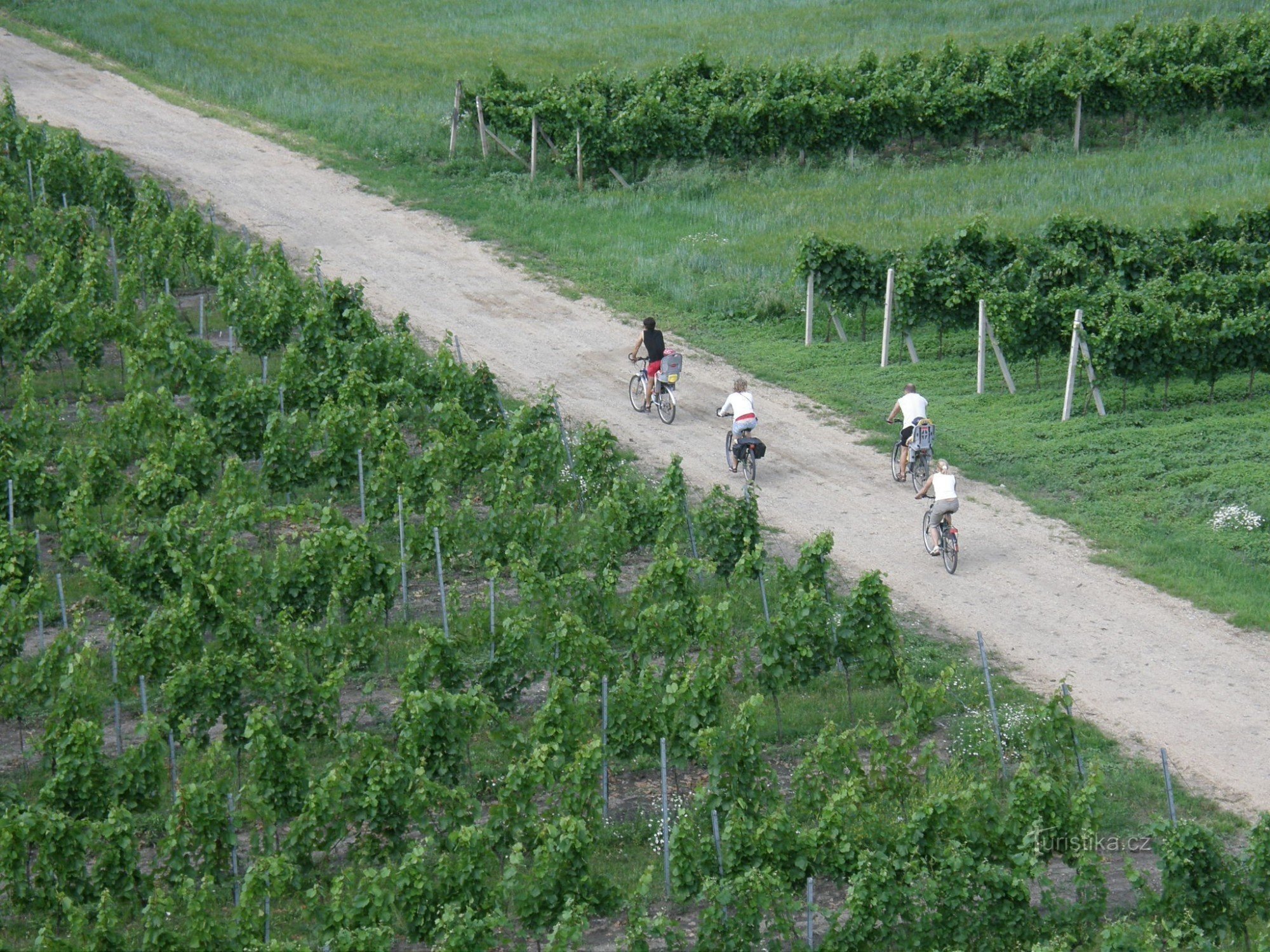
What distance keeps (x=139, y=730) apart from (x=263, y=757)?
1.74 m

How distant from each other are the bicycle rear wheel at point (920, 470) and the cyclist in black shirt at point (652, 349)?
479 cm

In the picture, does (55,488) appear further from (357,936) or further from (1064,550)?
(1064,550)

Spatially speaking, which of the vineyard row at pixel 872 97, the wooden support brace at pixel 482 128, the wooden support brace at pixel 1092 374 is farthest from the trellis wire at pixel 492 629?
the wooden support brace at pixel 482 128

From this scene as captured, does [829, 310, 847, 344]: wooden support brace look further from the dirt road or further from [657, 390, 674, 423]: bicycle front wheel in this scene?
[657, 390, 674, 423]: bicycle front wheel

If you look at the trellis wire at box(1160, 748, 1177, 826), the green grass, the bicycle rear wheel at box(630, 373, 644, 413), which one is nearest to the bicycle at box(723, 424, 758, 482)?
the bicycle rear wheel at box(630, 373, 644, 413)

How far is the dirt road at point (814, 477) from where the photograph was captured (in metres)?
18.5

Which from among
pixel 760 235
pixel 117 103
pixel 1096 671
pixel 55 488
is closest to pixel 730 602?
pixel 1096 671

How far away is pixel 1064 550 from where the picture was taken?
72.8ft

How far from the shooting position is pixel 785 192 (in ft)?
126

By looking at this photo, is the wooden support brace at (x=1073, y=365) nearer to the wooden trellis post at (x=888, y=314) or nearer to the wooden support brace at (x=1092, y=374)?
the wooden support brace at (x=1092, y=374)

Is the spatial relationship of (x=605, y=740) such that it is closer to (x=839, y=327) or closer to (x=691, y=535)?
(x=691, y=535)

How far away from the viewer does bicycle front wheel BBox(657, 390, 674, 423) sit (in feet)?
87.8

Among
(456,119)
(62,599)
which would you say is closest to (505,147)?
(456,119)

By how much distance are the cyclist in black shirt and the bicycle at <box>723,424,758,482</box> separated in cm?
207
